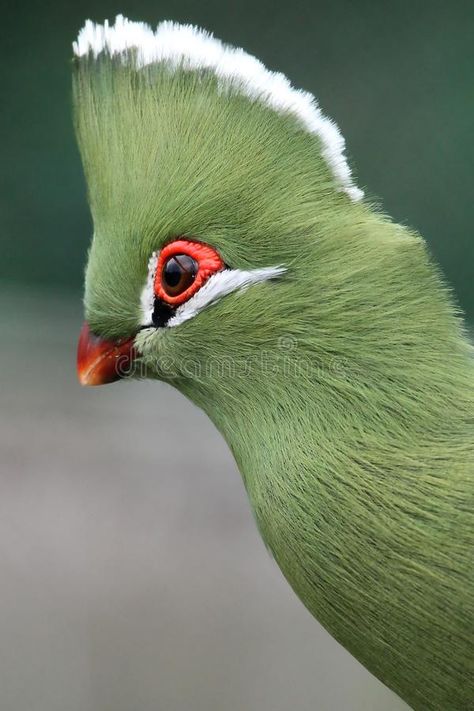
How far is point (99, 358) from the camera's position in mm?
991

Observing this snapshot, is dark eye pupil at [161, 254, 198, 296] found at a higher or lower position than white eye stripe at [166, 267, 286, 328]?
higher

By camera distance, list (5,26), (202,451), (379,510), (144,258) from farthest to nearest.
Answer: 1. (202,451)
2. (5,26)
3. (144,258)
4. (379,510)

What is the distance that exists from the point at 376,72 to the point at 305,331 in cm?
122

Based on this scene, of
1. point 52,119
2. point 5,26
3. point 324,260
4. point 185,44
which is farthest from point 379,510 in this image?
point 5,26

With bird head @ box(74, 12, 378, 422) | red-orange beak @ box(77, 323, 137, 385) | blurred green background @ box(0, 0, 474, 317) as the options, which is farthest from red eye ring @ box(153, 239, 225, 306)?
blurred green background @ box(0, 0, 474, 317)

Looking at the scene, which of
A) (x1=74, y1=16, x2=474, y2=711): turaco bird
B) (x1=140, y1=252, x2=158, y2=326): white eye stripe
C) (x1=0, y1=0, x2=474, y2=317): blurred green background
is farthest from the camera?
(x1=0, y1=0, x2=474, y2=317): blurred green background

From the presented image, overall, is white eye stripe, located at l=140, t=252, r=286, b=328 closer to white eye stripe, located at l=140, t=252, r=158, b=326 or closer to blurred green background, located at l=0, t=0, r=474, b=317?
white eye stripe, located at l=140, t=252, r=158, b=326

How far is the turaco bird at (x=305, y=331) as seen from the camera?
787 millimetres

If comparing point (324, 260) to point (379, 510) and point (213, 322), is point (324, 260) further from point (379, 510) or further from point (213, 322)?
point (379, 510)

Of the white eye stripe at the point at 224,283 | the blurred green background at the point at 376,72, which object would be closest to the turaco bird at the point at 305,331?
the white eye stripe at the point at 224,283

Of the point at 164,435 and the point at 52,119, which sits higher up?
the point at 52,119

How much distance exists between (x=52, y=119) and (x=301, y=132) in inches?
66.6

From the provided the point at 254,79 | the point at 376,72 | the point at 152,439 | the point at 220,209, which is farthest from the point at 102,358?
the point at 152,439

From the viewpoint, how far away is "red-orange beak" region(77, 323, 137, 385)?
974mm
